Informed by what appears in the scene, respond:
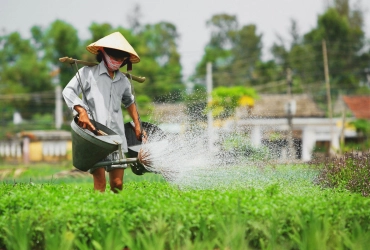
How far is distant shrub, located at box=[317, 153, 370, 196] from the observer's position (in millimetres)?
7652

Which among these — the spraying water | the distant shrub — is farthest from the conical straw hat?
the distant shrub

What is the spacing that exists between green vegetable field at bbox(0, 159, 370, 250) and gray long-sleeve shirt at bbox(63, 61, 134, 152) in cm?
129

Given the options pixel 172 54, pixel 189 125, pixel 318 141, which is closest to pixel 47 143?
pixel 318 141

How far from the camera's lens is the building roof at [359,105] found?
A: 1784 inches

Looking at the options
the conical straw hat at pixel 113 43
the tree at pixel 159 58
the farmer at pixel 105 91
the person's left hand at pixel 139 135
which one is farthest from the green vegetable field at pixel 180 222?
the tree at pixel 159 58

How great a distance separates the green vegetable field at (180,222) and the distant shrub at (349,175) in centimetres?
200

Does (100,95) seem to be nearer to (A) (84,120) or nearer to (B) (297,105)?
(A) (84,120)

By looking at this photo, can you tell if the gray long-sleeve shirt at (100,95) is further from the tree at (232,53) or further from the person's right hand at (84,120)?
the tree at (232,53)

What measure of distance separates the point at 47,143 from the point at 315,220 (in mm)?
32793

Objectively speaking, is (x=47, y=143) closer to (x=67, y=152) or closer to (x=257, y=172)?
(x=67, y=152)

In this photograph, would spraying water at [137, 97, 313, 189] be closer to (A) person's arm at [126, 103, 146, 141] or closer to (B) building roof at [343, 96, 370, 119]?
(A) person's arm at [126, 103, 146, 141]

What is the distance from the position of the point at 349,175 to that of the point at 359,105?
129ft

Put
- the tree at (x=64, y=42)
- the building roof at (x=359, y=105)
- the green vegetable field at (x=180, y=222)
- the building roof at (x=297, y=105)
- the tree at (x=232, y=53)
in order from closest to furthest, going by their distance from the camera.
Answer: the green vegetable field at (x=180, y=222)
the building roof at (x=297, y=105)
the building roof at (x=359, y=105)
the tree at (x=64, y=42)
the tree at (x=232, y=53)

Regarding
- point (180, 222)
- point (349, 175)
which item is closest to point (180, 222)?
point (180, 222)
